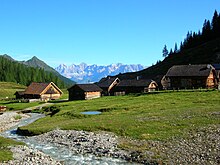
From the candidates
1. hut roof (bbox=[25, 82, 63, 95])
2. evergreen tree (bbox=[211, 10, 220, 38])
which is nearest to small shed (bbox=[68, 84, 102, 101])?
hut roof (bbox=[25, 82, 63, 95])

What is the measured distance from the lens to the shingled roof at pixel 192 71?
8819 centimetres

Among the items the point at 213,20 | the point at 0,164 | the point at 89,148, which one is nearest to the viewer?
the point at 0,164

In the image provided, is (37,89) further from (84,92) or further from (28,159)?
(28,159)

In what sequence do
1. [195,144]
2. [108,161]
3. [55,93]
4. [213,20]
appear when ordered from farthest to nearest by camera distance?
1. [213,20]
2. [55,93]
3. [195,144]
4. [108,161]

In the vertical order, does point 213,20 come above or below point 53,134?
above

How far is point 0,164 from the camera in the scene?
24844mm

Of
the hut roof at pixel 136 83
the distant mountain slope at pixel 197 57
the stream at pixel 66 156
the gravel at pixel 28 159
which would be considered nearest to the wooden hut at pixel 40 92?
the hut roof at pixel 136 83

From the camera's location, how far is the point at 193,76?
89.2 m

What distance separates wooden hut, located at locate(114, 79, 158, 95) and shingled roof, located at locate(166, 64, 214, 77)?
8854 mm

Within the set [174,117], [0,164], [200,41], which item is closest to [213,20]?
[200,41]

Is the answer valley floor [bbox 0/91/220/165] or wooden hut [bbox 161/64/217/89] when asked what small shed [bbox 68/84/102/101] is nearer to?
wooden hut [bbox 161/64/217/89]

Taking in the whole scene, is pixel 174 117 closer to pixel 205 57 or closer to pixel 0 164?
pixel 0 164

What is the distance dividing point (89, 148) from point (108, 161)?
205 inches

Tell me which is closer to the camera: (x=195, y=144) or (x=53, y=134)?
(x=195, y=144)
